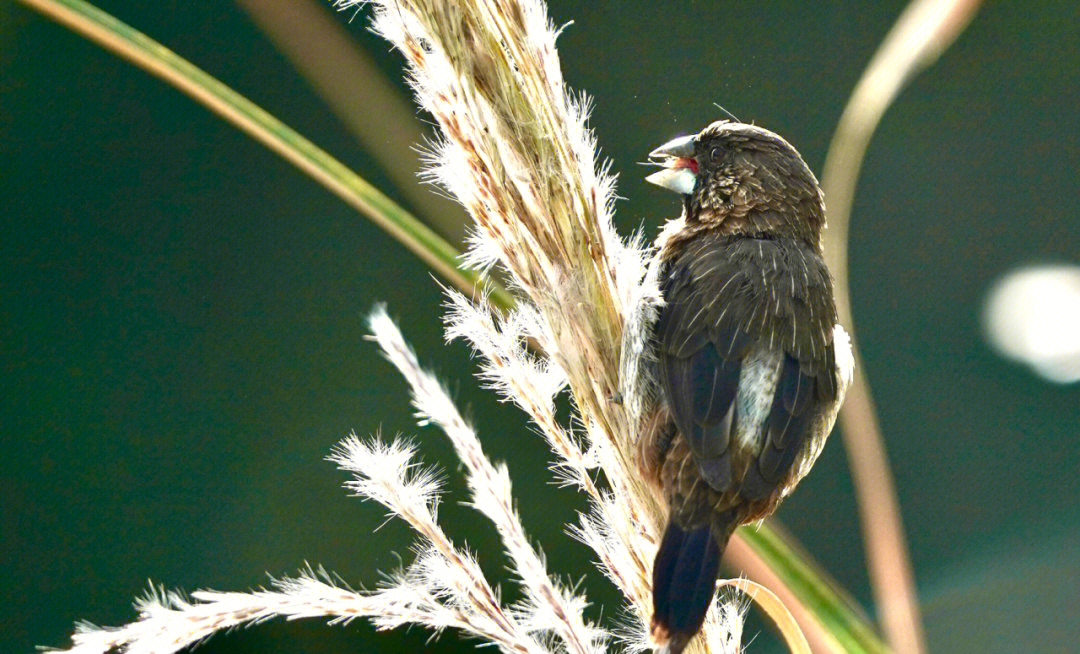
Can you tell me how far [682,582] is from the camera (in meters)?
0.99

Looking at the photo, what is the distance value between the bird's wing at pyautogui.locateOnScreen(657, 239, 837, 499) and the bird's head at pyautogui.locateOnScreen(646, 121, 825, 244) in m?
0.13

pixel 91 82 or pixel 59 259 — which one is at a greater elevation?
pixel 91 82

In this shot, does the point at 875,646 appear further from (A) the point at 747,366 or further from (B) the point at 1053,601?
(B) the point at 1053,601

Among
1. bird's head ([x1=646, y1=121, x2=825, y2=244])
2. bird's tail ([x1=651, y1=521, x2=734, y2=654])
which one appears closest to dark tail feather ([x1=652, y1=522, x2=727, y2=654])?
bird's tail ([x1=651, y1=521, x2=734, y2=654])

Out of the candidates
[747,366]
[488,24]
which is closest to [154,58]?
[488,24]

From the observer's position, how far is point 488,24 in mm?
1008

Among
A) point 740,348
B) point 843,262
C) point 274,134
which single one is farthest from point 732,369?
point 274,134

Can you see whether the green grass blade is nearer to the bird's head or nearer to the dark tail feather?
the dark tail feather

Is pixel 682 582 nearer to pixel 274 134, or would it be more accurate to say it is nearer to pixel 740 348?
pixel 740 348

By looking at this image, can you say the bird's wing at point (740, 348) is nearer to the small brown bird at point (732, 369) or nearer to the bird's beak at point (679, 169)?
the small brown bird at point (732, 369)

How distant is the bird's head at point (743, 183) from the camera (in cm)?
154

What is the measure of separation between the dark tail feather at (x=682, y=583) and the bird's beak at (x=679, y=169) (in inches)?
27.1

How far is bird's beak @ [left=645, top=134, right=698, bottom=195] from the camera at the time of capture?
157cm

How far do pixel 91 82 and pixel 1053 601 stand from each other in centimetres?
271
